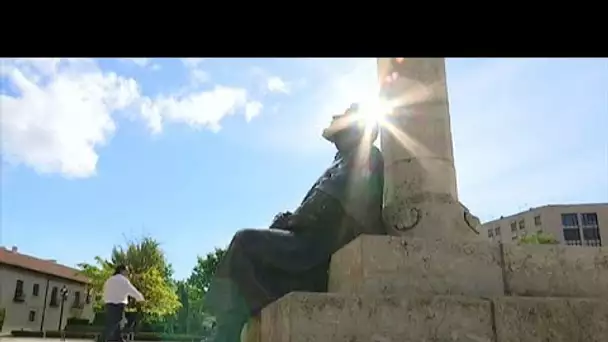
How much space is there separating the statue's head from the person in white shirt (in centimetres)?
396

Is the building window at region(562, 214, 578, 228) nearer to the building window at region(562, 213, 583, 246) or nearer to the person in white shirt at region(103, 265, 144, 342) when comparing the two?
the building window at region(562, 213, 583, 246)

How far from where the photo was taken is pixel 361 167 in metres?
5.30

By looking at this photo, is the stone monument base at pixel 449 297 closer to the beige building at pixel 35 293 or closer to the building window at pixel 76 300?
the beige building at pixel 35 293

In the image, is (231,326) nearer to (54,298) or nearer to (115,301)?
(115,301)

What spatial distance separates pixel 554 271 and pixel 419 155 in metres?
1.58

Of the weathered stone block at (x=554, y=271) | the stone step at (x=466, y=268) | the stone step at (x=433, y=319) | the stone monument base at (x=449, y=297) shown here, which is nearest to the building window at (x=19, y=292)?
the stone monument base at (x=449, y=297)

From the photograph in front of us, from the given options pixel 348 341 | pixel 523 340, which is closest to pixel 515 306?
pixel 523 340

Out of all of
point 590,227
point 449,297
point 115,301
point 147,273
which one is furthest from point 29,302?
point 449,297

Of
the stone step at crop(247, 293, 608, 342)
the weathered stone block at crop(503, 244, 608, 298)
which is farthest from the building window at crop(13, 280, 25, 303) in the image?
the weathered stone block at crop(503, 244, 608, 298)

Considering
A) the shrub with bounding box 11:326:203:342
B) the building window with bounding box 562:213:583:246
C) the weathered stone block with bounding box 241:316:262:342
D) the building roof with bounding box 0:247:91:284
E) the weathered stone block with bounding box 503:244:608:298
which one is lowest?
the weathered stone block with bounding box 241:316:262:342

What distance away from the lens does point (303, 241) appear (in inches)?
197

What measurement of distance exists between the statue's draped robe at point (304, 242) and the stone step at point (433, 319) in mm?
751

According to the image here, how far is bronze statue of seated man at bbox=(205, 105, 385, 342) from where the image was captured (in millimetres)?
4844
